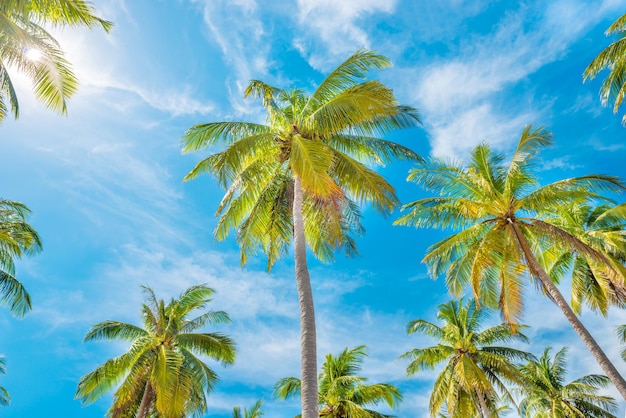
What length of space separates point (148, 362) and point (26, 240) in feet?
21.8

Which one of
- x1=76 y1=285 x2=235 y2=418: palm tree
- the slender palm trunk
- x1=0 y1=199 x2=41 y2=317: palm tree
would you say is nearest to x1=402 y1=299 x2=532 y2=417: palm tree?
the slender palm trunk

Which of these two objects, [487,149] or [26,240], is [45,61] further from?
[487,149]

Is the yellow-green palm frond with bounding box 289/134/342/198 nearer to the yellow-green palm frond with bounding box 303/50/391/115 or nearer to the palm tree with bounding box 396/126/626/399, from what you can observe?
the yellow-green palm frond with bounding box 303/50/391/115

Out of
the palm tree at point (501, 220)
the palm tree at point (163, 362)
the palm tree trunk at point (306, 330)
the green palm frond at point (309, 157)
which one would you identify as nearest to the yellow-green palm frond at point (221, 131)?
the green palm frond at point (309, 157)

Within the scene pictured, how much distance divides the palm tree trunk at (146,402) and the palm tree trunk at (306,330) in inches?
457

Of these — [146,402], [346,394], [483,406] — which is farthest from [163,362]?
[483,406]

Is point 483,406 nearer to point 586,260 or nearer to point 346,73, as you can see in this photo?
point 586,260

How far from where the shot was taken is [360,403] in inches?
832

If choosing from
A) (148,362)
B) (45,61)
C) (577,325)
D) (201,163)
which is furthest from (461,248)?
(45,61)

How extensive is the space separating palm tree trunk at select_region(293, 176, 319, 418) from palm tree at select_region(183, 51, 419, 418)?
0.09ft

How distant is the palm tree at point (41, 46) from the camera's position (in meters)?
8.77

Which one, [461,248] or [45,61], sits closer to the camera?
[45,61]

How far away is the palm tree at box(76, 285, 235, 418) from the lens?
53.9ft

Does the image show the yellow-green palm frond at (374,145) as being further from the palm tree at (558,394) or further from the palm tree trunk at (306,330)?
the palm tree at (558,394)
